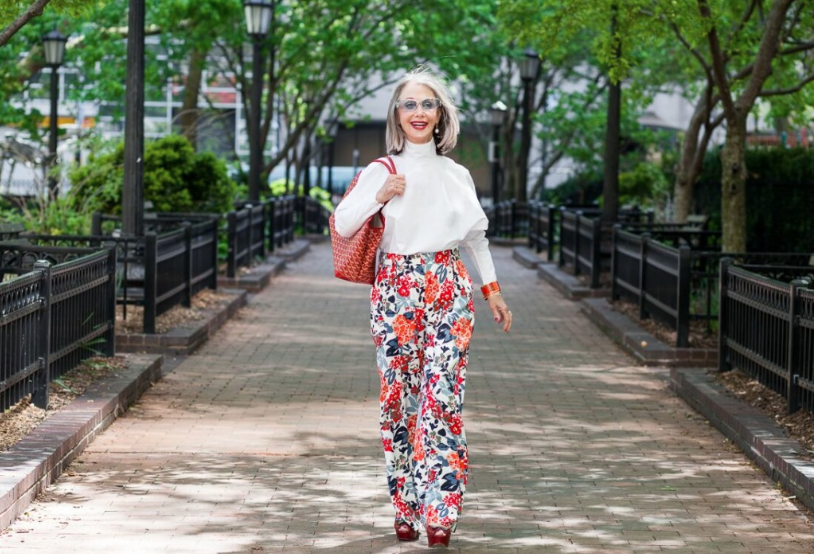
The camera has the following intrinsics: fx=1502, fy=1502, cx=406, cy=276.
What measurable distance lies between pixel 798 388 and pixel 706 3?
6.88 metres

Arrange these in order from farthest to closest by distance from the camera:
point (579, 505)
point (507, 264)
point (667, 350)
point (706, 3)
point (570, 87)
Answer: point (570, 87) → point (507, 264) → point (706, 3) → point (667, 350) → point (579, 505)

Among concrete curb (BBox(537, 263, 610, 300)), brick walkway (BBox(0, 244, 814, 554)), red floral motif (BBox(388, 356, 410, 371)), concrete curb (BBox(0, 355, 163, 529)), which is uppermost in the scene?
red floral motif (BBox(388, 356, 410, 371))

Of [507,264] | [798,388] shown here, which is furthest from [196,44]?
[798,388]

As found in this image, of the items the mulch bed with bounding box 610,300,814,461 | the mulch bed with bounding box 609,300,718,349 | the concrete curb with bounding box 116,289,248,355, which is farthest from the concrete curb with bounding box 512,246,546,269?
the concrete curb with bounding box 116,289,248,355

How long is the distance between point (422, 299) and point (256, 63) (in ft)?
53.9

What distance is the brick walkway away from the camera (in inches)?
263

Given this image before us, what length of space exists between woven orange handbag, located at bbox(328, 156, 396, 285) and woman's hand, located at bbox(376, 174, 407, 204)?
0.28 feet

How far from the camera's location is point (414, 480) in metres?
6.47

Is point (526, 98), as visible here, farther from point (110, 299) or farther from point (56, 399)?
point (56, 399)

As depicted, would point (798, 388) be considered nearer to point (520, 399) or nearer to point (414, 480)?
point (520, 399)

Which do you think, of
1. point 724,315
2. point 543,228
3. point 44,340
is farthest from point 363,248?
point 543,228

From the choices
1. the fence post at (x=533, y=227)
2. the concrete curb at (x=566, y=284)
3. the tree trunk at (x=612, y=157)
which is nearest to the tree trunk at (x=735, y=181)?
the concrete curb at (x=566, y=284)

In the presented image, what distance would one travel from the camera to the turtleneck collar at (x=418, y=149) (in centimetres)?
648

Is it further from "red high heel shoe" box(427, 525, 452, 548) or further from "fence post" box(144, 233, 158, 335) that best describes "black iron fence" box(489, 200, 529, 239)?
"red high heel shoe" box(427, 525, 452, 548)
